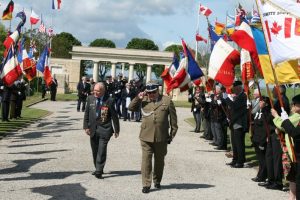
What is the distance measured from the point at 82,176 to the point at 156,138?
75.1 inches

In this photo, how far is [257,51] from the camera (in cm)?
977

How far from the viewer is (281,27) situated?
8.00 m

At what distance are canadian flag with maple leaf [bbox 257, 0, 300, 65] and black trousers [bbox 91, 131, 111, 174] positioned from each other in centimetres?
409

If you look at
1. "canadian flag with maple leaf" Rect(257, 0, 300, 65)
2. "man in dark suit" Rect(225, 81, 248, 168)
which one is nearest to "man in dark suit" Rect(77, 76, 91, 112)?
"man in dark suit" Rect(225, 81, 248, 168)

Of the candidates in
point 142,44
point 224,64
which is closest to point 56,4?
point 224,64

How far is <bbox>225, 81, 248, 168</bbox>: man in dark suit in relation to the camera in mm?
11953

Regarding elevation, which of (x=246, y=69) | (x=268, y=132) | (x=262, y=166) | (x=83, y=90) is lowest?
(x=262, y=166)

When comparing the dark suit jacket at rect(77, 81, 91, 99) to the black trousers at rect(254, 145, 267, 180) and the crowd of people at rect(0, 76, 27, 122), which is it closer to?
the crowd of people at rect(0, 76, 27, 122)

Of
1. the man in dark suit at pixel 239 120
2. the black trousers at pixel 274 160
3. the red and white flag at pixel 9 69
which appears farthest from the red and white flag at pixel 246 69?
the red and white flag at pixel 9 69

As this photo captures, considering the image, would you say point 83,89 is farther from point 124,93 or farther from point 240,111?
point 240,111

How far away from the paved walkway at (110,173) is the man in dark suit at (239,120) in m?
0.40

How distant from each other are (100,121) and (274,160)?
12.1ft

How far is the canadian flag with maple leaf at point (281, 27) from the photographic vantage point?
7773 millimetres

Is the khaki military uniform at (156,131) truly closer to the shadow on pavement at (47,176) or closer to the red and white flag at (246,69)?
the shadow on pavement at (47,176)
